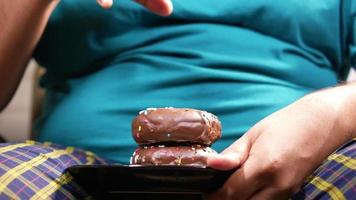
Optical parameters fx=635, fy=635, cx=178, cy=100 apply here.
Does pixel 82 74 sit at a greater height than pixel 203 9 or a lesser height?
lesser

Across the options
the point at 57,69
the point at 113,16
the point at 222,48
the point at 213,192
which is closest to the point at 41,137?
the point at 57,69

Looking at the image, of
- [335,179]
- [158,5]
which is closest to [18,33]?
[158,5]

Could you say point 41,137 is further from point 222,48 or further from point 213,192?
point 213,192

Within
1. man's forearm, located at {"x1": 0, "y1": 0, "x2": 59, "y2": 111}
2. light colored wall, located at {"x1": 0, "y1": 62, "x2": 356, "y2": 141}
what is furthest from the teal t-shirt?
light colored wall, located at {"x1": 0, "y1": 62, "x2": 356, "y2": 141}

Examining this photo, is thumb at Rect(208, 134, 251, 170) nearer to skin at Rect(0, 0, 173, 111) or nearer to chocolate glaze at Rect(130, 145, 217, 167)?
chocolate glaze at Rect(130, 145, 217, 167)

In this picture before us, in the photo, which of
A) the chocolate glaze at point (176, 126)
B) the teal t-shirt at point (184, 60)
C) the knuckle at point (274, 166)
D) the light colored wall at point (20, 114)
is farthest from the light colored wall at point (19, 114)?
the knuckle at point (274, 166)

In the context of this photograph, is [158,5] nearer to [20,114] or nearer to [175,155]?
[175,155]
